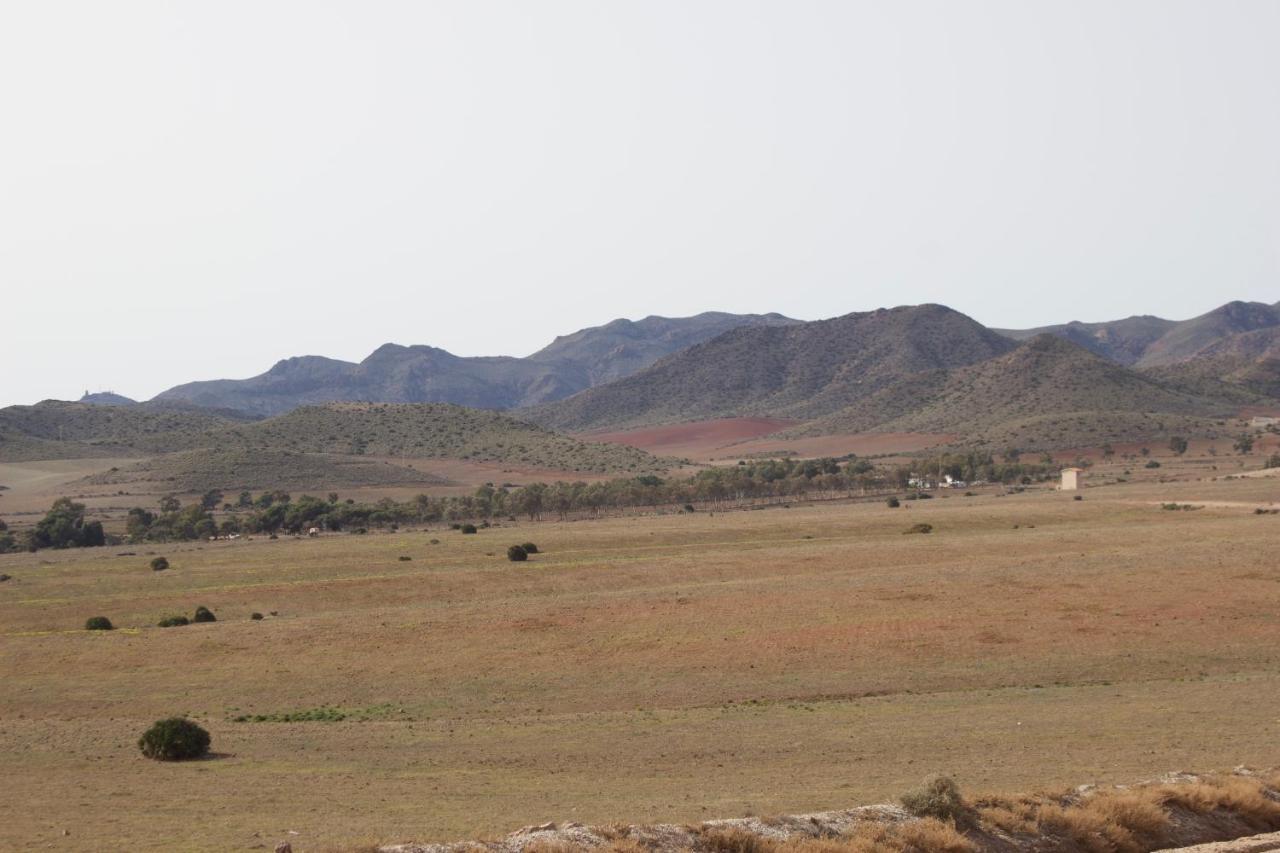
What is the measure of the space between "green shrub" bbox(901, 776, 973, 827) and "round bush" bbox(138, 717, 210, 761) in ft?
53.2

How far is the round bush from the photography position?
86.3 ft

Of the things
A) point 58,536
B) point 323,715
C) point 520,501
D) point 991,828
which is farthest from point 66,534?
point 991,828

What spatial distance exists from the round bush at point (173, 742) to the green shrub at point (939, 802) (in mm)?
16225

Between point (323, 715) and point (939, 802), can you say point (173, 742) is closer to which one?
point (323, 715)

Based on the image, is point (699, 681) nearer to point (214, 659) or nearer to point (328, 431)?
point (214, 659)

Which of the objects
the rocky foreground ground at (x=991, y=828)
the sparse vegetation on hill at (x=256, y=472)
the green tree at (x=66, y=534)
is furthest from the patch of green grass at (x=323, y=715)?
the sparse vegetation on hill at (x=256, y=472)

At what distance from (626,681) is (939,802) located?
19.8 m

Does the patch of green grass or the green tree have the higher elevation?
the green tree

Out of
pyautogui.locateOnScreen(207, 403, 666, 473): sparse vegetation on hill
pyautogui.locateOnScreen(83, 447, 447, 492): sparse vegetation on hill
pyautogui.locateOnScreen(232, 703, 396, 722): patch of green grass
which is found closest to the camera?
pyautogui.locateOnScreen(232, 703, 396, 722): patch of green grass

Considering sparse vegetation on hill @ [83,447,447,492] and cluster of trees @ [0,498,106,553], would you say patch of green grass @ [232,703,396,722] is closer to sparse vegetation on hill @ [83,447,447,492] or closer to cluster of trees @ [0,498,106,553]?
cluster of trees @ [0,498,106,553]

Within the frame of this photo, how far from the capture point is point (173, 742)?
2634 centimetres

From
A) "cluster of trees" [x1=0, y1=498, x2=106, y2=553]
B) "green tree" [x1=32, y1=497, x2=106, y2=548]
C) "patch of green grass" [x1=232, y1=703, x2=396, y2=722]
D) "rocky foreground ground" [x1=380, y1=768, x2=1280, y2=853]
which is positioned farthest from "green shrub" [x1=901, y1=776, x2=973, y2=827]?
"green tree" [x1=32, y1=497, x2=106, y2=548]

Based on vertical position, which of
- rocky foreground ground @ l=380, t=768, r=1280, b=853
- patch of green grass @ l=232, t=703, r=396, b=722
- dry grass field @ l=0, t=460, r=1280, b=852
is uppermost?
rocky foreground ground @ l=380, t=768, r=1280, b=853

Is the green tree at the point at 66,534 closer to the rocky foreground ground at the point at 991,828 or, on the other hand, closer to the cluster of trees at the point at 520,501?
the cluster of trees at the point at 520,501
